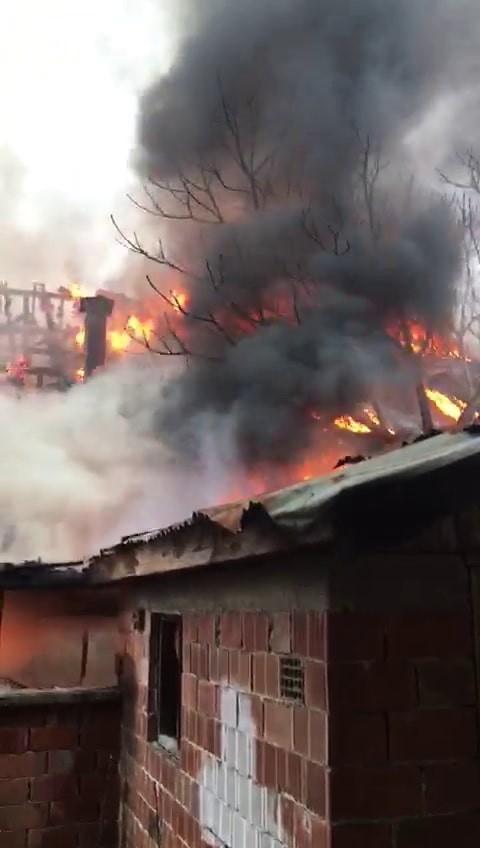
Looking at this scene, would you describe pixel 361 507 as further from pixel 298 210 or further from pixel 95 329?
pixel 95 329

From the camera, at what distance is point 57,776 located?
598cm

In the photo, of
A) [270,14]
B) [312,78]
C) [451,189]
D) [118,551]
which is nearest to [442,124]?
→ [451,189]

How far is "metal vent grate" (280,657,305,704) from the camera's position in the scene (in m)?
3.04

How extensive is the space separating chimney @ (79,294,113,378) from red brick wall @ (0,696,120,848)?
11.2 meters

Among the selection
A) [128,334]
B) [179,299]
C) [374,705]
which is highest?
[128,334]

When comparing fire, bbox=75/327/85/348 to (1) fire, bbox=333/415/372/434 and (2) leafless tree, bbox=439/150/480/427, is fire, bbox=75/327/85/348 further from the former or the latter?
(2) leafless tree, bbox=439/150/480/427

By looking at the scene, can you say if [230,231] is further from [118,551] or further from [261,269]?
[118,551]

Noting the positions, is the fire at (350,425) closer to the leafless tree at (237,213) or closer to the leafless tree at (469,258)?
the leafless tree at (237,213)

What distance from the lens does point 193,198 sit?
14.2 m

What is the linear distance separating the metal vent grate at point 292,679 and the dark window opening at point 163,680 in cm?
218

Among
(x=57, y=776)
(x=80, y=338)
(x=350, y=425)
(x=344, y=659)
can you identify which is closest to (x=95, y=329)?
(x=80, y=338)

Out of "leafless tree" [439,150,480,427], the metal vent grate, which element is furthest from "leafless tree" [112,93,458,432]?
the metal vent grate

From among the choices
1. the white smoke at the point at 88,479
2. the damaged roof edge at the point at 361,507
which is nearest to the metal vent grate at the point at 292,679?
the damaged roof edge at the point at 361,507

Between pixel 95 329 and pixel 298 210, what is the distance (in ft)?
18.1
